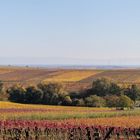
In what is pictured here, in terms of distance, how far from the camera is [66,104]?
75188 millimetres

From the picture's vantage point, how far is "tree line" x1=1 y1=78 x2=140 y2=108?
73.7 metres

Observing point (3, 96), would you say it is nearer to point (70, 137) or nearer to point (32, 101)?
point (32, 101)

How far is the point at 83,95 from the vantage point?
3132 inches

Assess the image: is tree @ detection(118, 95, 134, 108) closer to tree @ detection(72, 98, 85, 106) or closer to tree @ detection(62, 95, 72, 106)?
tree @ detection(72, 98, 85, 106)

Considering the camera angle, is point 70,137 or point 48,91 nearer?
point 70,137

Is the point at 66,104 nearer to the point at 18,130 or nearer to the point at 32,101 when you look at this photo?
the point at 32,101

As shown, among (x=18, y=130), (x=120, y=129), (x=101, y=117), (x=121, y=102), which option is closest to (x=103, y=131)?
(x=120, y=129)

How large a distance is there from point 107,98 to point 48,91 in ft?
31.9

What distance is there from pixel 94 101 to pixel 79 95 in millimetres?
6961

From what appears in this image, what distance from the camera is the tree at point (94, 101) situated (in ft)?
238

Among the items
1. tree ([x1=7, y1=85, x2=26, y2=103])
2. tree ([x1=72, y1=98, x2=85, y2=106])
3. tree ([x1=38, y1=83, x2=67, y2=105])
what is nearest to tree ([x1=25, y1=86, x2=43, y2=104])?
tree ([x1=38, y1=83, x2=67, y2=105])

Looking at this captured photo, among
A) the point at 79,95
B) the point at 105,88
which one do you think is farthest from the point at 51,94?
the point at 105,88

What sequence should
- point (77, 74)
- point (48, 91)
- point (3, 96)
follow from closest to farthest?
point (48, 91) → point (3, 96) → point (77, 74)

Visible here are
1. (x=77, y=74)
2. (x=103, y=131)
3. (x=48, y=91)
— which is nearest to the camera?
(x=103, y=131)
